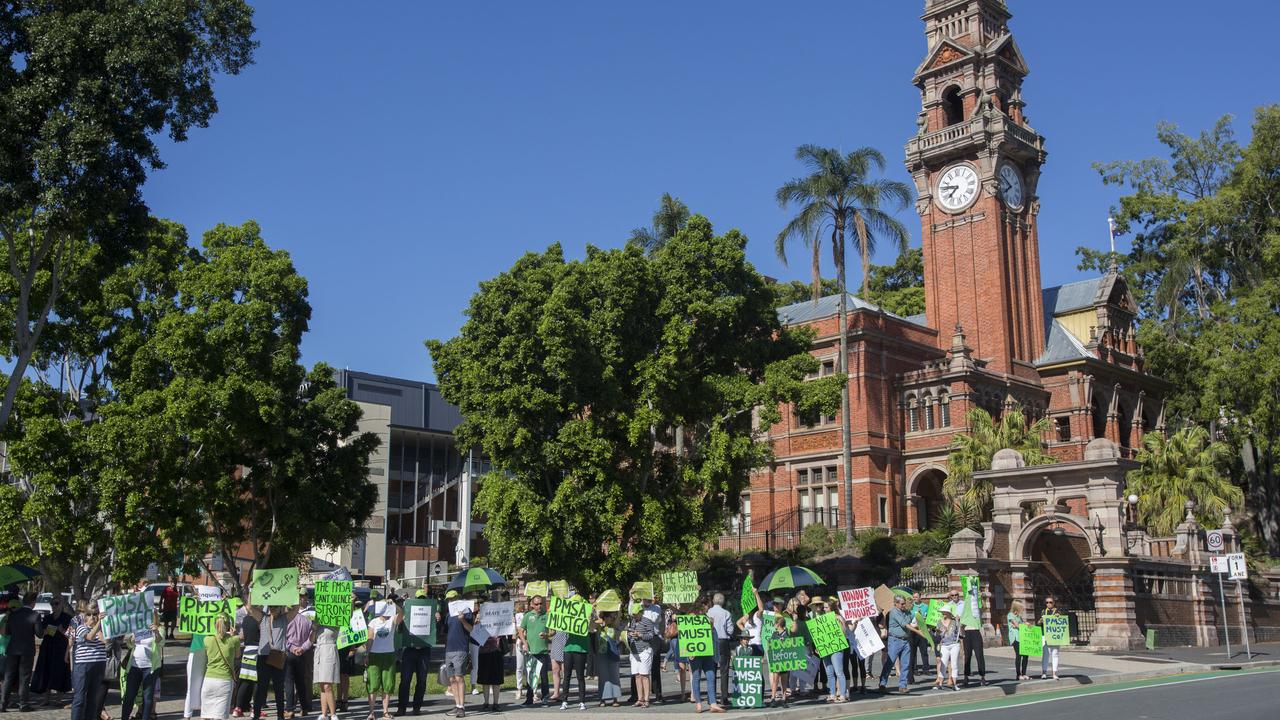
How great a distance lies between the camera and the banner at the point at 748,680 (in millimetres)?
16750

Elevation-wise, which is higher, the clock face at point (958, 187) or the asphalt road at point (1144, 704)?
the clock face at point (958, 187)

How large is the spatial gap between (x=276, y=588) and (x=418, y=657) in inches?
101

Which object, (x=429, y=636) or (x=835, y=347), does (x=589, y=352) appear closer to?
(x=429, y=636)

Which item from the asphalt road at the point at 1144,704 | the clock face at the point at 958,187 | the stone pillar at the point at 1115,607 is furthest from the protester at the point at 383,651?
the clock face at the point at 958,187

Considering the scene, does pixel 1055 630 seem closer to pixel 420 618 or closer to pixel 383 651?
pixel 420 618

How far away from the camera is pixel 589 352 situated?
28.3 m

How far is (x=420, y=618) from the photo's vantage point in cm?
1647

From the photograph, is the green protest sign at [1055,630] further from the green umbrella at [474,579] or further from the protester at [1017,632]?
the green umbrella at [474,579]

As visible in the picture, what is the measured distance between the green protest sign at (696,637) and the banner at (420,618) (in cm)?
373

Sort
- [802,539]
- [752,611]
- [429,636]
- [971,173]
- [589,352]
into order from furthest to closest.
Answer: [971,173], [802,539], [589,352], [752,611], [429,636]

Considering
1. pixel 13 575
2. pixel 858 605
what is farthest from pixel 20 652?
pixel 858 605

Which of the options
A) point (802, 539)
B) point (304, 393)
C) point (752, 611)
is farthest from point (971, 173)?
point (752, 611)

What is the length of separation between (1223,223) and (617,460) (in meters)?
31.6

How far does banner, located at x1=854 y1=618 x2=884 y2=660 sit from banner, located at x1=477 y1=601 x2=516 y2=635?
5.85 m
